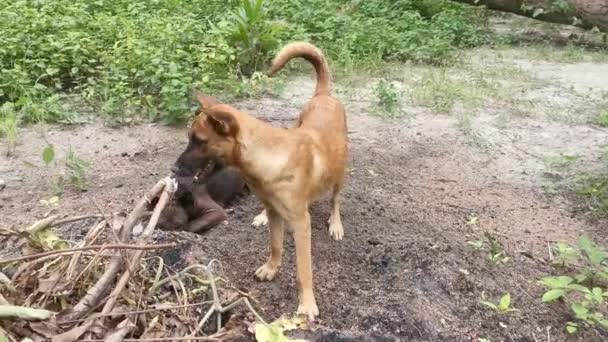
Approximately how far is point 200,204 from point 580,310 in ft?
8.45

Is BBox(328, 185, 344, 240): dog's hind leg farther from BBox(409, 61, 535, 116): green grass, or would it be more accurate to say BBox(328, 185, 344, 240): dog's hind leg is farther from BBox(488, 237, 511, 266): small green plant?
BBox(409, 61, 535, 116): green grass

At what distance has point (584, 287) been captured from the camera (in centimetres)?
403

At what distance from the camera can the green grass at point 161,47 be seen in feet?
24.6

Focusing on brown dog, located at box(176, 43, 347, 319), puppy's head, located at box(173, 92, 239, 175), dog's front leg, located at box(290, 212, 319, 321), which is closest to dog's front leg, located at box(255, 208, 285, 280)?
brown dog, located at box(176, 43, 347, 319)

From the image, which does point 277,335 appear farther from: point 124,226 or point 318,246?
point 318,246

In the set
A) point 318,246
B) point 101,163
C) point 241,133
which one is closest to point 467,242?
point 318,246

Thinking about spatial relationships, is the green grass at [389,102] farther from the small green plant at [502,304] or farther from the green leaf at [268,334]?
the green leaf at [268,334]

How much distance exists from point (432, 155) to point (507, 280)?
8.28 feet

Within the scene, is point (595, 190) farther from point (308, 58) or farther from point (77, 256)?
point (77, 256)

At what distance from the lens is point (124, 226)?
3.29 meters

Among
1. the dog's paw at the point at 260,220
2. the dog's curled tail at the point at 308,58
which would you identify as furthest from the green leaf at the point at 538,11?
the dog's paw at the point at 260,220

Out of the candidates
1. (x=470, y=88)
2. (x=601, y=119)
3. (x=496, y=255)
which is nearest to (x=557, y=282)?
(x=496, y=255)

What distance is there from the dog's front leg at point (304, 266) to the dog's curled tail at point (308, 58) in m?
1.16

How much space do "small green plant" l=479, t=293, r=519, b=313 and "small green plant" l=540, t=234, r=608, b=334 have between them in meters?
0.18
